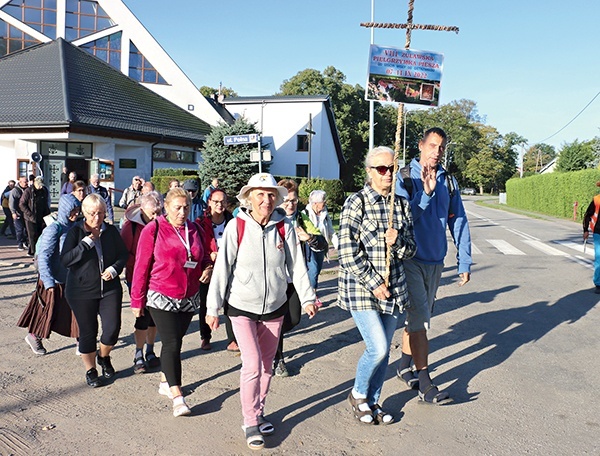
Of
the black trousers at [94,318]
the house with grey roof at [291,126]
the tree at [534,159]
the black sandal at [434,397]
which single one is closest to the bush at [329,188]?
the house with grey roof at [291,126]

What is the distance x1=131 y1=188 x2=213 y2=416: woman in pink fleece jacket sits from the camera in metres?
4.25

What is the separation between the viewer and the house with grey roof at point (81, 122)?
83.4ft

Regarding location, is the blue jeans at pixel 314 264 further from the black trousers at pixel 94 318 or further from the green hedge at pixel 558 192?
the green hedge at pixel 558 192

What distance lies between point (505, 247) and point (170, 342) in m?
13.6

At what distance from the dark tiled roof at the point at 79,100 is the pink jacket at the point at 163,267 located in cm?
2214

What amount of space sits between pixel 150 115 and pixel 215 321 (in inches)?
1140

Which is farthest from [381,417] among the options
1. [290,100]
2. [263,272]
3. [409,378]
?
[290,100]

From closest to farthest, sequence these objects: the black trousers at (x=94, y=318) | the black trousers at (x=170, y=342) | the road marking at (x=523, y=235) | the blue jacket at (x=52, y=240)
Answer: the black trousers at (x=170, y=342)
the black trousers at (x=94, y=318)
the blue jacket at (x=52, y=240)
the road marking at (x=523, y=235)

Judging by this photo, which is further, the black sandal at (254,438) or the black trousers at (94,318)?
the black trousers at (94,318)

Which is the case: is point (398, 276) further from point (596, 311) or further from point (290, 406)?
point (596, 311)

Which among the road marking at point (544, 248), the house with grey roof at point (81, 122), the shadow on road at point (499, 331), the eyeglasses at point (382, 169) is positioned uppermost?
the house with grey roof at point (81, 122)

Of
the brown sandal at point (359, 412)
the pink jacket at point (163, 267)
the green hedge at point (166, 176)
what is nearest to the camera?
the brown sandal at point (359, 412)

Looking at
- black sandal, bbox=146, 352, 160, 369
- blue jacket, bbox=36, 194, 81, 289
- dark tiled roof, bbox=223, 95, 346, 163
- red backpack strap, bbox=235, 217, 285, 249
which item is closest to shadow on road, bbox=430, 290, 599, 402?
red backpack strap, bbox=235, 217, 285, 249

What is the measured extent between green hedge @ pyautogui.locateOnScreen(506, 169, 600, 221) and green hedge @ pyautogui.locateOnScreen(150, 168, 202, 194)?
2016cm
